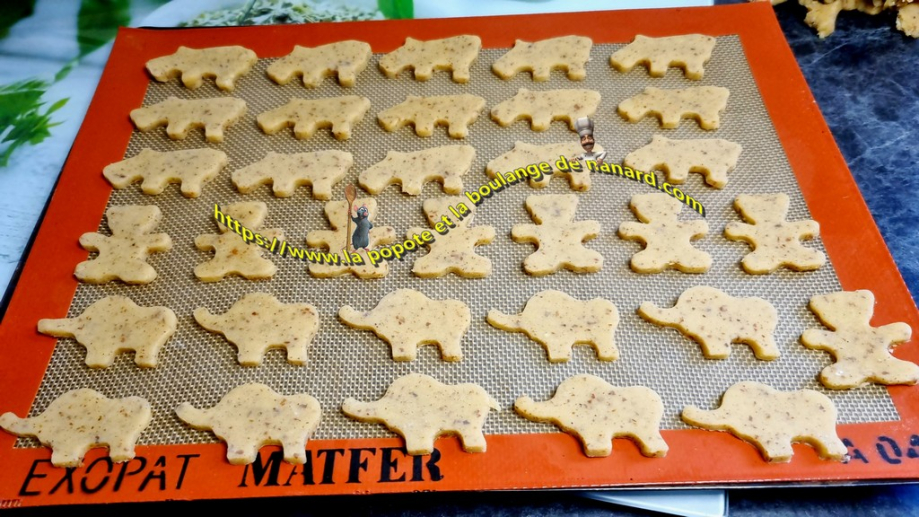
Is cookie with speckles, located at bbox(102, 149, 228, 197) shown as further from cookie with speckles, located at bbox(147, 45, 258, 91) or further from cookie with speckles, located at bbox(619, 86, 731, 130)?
cookie with speckles, located at bbox(619, 86, 731, 130)

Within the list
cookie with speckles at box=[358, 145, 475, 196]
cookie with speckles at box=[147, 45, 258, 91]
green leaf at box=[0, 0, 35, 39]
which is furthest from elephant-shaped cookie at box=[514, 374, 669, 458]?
green leaf at box=[0, 0, 35, 39]

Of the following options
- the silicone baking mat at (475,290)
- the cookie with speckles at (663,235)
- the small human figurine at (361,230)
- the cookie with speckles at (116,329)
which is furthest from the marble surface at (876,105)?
the cookie with speckles at (116,329)

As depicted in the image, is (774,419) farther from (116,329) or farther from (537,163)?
(116,329)

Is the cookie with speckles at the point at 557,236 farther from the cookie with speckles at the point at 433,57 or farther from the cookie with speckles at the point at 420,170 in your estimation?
the cookie with speckles at the point at 433,57

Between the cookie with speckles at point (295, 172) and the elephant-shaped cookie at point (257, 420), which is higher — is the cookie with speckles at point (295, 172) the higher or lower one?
the higher one

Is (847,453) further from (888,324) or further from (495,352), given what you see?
(495,352)

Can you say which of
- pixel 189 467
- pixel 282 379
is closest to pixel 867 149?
pixel 282 379
